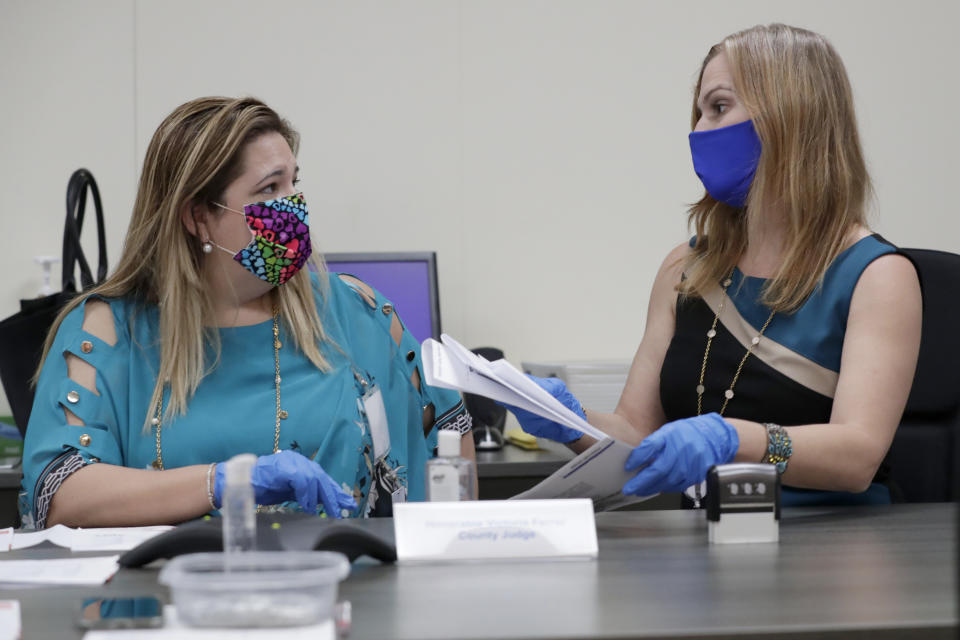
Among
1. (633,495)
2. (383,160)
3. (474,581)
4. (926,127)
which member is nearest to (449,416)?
(633,495)

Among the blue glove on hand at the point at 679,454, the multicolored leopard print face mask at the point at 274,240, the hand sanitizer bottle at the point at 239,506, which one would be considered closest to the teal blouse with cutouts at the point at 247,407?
the multicolored leopard print face mask at the point at 274,240

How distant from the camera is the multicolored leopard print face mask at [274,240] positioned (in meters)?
1.73

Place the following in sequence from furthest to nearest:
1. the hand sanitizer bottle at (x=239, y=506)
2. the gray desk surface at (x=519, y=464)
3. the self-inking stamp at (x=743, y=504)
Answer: the gray desk surface at (x=519, y=464) → the self-inking stamp at (x=743, y=504) → the hand sanitizer bottle at (x=239, y=506)

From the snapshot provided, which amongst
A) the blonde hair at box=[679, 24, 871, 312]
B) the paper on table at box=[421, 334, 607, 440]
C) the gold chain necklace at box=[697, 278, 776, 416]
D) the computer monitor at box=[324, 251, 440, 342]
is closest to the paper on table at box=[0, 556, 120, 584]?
the paper on table at box=[421, 334, 607, 440]

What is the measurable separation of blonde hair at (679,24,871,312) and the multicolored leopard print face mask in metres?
0.80

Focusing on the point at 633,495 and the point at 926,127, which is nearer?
the point at 633,495

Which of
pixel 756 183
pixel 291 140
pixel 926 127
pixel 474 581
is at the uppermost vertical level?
pixel 926 127

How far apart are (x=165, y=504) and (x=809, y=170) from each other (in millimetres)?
1159

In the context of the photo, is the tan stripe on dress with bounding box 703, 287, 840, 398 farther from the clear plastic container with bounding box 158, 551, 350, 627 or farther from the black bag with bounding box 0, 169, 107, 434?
the black bag with bounding box 0, 169, 107, 434

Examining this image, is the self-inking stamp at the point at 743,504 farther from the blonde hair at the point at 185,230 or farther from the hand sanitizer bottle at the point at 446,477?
the blonde hair at the point at 185,230

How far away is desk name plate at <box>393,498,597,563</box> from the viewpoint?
1.13 metres

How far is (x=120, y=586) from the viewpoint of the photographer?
1.03 meters

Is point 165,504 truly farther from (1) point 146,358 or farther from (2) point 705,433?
(2) point 705,433

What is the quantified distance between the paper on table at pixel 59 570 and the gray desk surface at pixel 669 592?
25 millimetres
